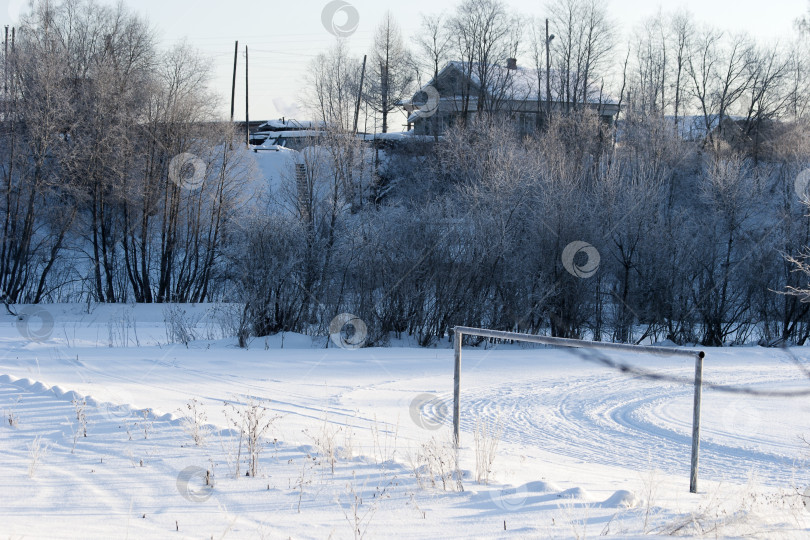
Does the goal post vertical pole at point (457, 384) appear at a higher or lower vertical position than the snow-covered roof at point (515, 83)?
lower

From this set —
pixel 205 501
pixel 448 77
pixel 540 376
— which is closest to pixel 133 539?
pixel 205 501

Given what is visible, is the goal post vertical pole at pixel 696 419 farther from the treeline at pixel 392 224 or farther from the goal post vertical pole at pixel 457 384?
the treeline at pixel 392 224

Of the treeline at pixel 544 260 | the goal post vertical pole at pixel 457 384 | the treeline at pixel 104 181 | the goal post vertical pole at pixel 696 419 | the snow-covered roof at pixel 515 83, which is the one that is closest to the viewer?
the goal post vertical pole at pixel 696 419

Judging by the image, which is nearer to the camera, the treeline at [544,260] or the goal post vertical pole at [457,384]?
the goal post vertical pole at [457,384]

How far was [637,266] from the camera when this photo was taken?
81.3ft

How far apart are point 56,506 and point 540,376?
34.3 ft

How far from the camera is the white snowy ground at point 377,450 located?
4551 millimetres

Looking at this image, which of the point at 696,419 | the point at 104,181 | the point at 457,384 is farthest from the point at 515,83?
the point at 696,419

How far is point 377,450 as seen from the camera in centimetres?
669

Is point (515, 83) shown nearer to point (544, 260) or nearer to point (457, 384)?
point (544, 260)

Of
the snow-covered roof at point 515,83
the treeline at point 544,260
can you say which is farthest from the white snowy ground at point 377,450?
the snow-covered roof at point 515,83

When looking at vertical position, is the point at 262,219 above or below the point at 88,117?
below

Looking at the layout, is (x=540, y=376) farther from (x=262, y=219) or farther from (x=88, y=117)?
(x=88, y=117)

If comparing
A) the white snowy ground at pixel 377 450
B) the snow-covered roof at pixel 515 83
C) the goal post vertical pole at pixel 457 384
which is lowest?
the white snowy ground at pixel 377 450
